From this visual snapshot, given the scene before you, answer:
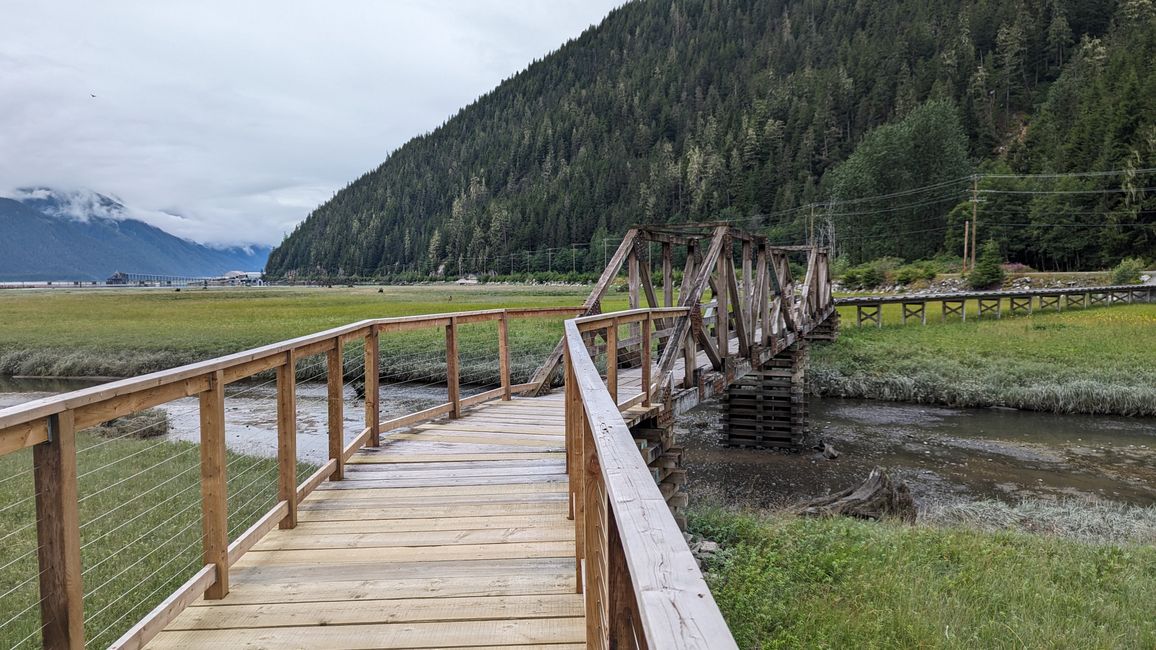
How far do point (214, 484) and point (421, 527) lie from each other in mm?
1538

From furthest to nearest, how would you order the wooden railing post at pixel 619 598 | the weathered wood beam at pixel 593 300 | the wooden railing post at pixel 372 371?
the weathered wood beam at pixel 593 300
the wooden railing post at pixel 372 371
the wooden railing post at pixel 619 598

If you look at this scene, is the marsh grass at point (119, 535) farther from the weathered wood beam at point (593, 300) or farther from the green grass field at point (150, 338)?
the green grass field at point (150, 338)

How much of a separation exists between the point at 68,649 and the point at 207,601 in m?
1.07

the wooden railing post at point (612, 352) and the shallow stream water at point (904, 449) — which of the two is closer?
the wooden railing post at point (612, 352)

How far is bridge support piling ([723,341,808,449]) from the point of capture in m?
15.1

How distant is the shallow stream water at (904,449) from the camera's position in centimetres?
1207

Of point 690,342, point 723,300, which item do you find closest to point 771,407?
point 723,300

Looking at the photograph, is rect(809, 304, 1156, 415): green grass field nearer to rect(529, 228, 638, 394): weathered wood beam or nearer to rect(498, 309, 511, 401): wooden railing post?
rect(529, 228, 638, 394): weathered wood beam

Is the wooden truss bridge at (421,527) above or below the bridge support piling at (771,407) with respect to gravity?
above

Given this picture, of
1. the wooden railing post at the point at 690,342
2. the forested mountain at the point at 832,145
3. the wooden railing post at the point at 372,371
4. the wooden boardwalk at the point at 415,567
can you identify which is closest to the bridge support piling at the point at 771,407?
the wooden railing post at the point at 690,342

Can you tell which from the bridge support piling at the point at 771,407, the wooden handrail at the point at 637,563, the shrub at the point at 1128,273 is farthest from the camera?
the shrub at the point at 1128,273

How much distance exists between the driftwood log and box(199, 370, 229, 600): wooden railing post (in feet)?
25.8

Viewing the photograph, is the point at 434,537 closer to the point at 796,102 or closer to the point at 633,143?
the point at 796,102

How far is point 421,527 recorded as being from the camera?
181 inches
